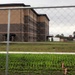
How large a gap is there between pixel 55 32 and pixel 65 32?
0.24 m

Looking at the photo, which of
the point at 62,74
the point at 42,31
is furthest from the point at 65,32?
the point at 62,74

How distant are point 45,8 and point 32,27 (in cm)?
75

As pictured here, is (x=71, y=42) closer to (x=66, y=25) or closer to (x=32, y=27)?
(x=66, y=25)

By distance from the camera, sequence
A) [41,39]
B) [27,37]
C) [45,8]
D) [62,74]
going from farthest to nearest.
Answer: [62,74] → [27,37] → [41,39] → [45,8]

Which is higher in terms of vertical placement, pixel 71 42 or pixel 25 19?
pixel 25 19

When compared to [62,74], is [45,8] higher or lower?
higher

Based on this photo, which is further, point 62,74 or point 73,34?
point 62,74

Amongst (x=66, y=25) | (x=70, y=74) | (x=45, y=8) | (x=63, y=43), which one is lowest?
(x=70, y=74)

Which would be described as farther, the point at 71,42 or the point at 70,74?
the point at 70,74

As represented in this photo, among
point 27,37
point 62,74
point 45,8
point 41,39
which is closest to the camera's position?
point 45,8

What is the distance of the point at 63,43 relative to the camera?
518 cm

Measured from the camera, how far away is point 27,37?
5.83 meters

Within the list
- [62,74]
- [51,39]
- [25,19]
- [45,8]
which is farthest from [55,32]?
[62,74]

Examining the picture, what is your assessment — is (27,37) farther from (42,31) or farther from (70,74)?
(70,74)
